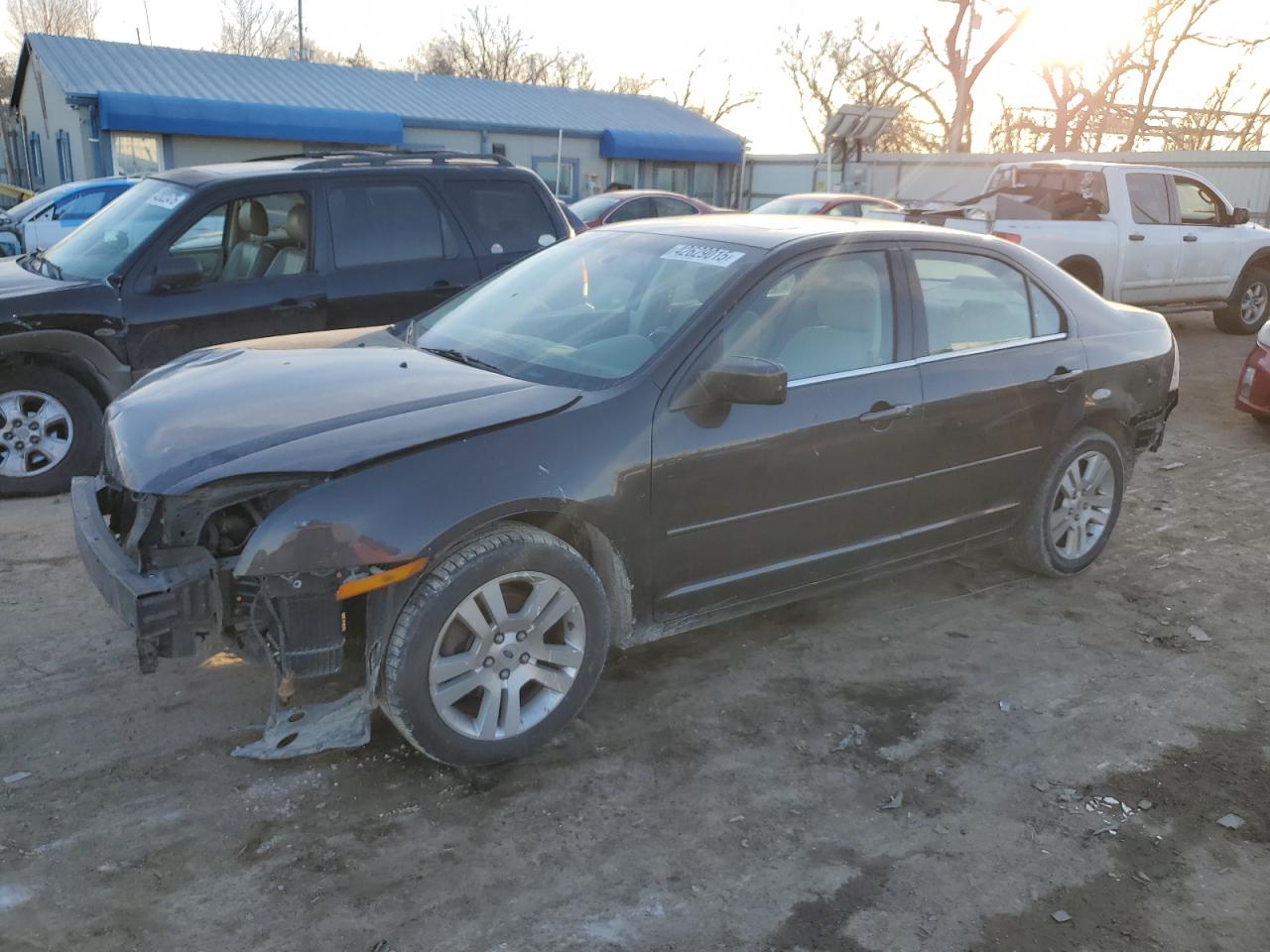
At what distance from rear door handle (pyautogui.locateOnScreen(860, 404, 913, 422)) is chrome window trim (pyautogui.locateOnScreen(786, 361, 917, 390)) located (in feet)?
0.49

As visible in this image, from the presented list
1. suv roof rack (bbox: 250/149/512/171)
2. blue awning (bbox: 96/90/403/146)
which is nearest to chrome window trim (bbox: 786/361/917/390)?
suv roof rack (bbox: 250/149/512/171)

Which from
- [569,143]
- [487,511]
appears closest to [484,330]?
[487,511]

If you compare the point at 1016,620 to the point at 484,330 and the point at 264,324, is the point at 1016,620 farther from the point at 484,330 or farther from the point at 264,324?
the point at 264,324

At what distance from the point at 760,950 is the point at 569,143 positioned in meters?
29.8

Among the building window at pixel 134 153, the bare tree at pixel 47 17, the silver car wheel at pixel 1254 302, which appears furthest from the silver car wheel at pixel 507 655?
the bare tree at pixel 47 17

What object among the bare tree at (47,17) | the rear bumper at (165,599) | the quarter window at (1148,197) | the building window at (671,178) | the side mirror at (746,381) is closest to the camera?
the rear bumper at (165,599)

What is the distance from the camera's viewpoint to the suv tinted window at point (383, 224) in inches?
252

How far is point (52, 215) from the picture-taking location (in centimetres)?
1429

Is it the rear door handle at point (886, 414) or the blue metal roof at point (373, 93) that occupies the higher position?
the blue metal roof at point (373, 93)

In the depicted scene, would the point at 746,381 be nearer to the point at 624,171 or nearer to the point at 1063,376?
the point at 1063,376

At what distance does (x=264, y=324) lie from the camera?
20.2ft

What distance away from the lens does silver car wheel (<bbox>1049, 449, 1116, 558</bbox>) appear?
200 inches

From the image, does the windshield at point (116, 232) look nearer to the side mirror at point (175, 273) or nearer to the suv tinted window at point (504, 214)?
the side mirror at point (175, 273)

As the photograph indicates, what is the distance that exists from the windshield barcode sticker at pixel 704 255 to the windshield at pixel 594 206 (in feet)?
34.1
